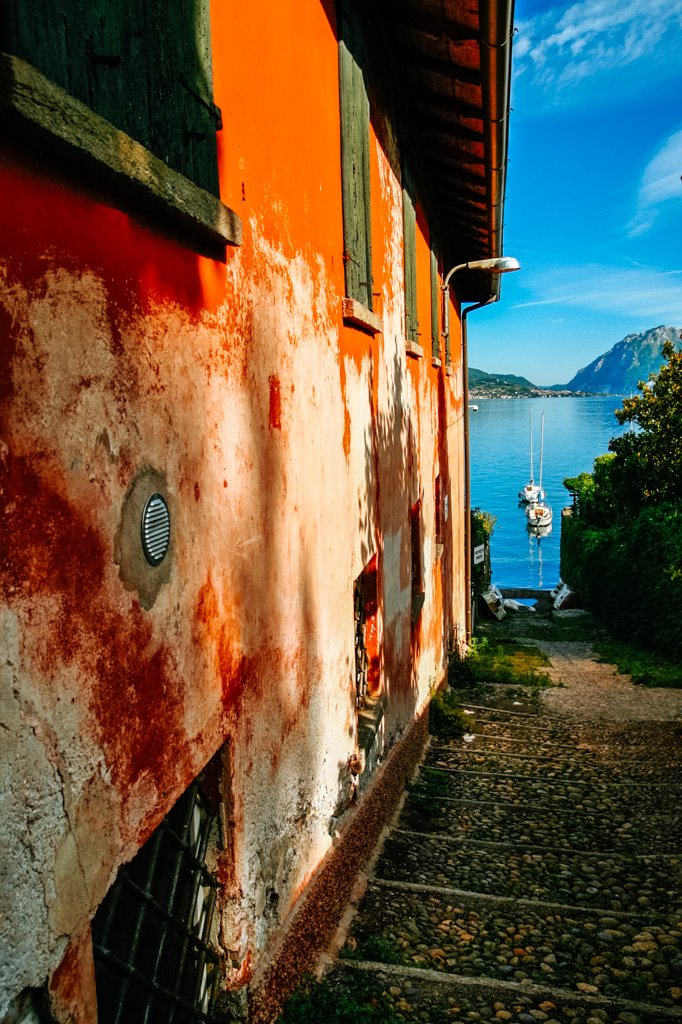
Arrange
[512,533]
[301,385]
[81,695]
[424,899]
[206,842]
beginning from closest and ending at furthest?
[81,695] → [206,842] → [301,385] → [424,899] → [512,533]

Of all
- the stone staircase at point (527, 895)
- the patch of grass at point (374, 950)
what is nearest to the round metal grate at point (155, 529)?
the stone staircase at point (527, 895)

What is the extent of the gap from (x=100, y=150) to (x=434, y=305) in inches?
362

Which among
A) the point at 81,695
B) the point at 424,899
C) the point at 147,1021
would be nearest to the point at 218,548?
the point at 81,695

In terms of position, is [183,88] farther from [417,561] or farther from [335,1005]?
[417,561]

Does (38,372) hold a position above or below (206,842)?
above

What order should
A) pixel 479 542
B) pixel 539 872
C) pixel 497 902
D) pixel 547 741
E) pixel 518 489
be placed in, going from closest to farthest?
pixel 497 902 → pixel 539 872 → pixel 547 741 → pixel 479 542 → pixel 518 489

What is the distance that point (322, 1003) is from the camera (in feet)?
11.6

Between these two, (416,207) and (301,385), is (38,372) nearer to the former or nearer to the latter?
(301,385)

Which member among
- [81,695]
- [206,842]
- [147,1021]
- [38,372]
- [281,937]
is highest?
[38,372]

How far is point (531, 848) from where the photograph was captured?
19.5 feet

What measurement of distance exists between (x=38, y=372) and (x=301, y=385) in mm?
2198

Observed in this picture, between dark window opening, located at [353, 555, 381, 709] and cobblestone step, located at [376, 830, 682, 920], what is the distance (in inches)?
50.7

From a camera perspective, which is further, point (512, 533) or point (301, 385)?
point (512, 533)

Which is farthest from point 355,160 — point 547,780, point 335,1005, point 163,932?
point 547,780
